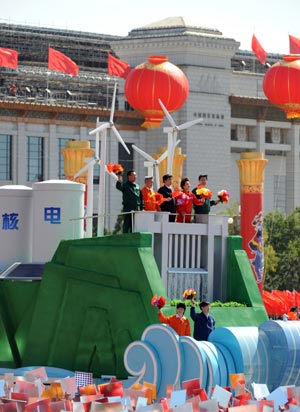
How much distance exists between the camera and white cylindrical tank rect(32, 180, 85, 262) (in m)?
33.2

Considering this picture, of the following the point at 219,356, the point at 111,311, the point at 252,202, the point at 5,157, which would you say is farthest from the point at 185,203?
the point at 5,157

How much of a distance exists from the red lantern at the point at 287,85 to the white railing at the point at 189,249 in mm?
21227

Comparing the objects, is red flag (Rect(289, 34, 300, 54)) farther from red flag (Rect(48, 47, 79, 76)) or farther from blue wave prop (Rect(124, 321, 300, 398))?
blue wave prop (Rect(124, 321, 300, 398))

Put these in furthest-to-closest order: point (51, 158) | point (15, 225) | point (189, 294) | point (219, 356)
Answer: point (51, 158) < point (15, 225) < point (189, 294) < point (219, 356)

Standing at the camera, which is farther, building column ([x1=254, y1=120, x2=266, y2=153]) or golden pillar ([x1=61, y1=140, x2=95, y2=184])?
building column ([x1=254, y1=120, x2=266, y2=153])

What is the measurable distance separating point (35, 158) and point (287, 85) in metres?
33.1

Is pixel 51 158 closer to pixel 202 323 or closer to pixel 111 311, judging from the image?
pixel 111 311

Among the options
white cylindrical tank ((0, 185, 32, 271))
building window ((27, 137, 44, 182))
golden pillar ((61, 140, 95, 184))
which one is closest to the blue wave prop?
white cylindrical tank ((0, 185, 32, 271))

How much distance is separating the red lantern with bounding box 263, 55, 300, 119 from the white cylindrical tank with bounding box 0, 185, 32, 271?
2022 centimetres

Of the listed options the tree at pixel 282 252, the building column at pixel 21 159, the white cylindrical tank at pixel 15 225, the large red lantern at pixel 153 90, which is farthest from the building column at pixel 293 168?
the white cylindrical tank at pixel 15 225

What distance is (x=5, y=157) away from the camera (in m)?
83.4

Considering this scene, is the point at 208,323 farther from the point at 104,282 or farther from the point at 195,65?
the point at 195,65

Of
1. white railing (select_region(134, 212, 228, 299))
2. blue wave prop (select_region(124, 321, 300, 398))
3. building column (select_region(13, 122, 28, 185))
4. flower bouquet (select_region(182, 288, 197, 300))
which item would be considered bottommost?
blue wave prop (select_region(124, 321, 300, 398))

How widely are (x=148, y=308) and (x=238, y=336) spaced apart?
2.83 meters
